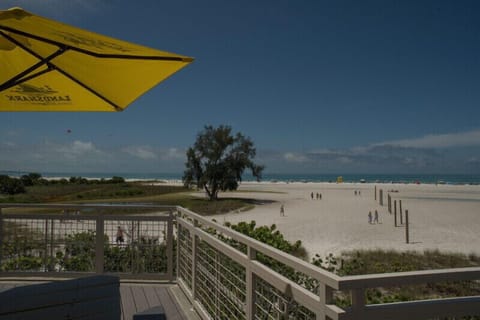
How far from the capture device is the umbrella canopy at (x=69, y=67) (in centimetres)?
245

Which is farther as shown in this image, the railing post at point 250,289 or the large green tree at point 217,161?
the large green tree at point 217,161

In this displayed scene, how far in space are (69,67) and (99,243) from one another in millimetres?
3081

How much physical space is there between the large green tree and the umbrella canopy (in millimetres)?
37860

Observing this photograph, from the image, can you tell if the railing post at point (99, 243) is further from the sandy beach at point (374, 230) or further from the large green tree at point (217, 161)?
the large green tree at point (217, 161)

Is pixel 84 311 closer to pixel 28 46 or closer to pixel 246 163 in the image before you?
pixel 28 46

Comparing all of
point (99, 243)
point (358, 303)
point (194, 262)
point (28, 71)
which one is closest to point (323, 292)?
point (358, 303)

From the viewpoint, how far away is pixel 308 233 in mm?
20016

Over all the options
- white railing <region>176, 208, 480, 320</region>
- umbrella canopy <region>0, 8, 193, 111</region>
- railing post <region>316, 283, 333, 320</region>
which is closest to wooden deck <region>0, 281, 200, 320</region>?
white railing <region>176, 208, 480, 320</region>

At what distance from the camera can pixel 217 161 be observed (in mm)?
42531

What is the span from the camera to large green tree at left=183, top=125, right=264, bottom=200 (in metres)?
41.8

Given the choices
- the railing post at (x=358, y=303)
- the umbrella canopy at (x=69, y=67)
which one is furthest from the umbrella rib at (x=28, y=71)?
the railing post at (x=358, y=303)

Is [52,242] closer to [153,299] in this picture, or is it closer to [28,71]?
[153,299]

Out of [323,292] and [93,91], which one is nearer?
[323,292]

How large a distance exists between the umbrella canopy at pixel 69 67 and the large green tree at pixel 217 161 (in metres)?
37.9
